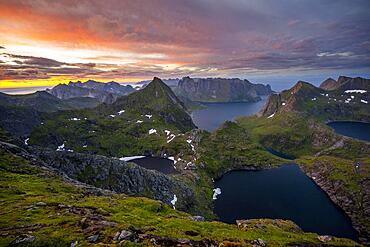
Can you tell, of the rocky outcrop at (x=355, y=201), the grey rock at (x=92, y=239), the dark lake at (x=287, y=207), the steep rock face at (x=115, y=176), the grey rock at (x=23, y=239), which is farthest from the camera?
the dark lake at (x=287, y=207)

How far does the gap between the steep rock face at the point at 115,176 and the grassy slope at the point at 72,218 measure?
157ft

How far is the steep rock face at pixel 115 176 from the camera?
131 m

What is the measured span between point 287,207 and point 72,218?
145630mm

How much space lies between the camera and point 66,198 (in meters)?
63.5

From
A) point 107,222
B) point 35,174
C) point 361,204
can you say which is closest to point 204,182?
point 361,204

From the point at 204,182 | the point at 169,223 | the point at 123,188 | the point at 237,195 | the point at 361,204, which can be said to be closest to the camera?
the point at 169,223

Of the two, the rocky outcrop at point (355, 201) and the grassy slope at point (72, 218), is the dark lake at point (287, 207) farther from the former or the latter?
the grassy slope at point (72, 218)

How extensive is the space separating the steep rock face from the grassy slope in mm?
47903

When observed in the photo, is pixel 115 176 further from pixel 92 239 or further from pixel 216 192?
pixel 92 239

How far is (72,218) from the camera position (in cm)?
4447

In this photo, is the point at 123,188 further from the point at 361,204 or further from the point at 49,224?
the point at 361,204

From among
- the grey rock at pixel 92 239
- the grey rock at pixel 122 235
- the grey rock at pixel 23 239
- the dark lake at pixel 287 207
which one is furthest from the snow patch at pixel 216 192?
the grey rock at pixel 23 239

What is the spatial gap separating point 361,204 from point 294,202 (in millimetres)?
40399

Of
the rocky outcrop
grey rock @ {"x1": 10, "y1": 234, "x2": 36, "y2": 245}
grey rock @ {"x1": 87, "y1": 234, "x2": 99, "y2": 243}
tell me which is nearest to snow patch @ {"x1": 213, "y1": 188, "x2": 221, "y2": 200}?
the rocky outcrop
